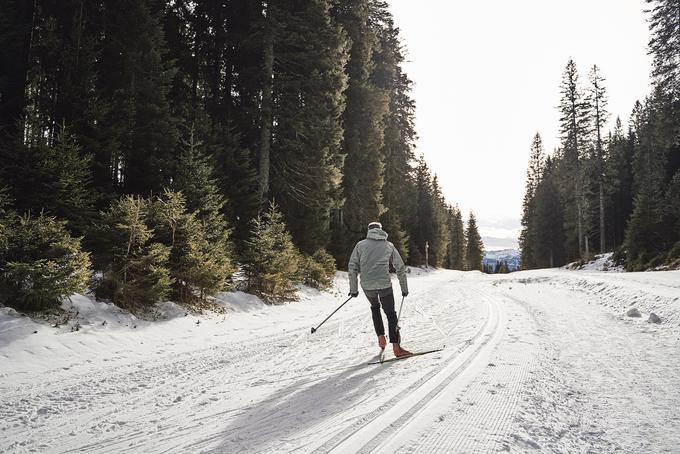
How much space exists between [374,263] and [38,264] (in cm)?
548

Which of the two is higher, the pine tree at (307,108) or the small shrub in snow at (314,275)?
the pine tree at (307,108)

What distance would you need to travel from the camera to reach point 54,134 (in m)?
10.5

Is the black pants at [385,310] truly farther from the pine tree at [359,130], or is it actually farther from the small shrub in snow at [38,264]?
the pine tree at [359,130]

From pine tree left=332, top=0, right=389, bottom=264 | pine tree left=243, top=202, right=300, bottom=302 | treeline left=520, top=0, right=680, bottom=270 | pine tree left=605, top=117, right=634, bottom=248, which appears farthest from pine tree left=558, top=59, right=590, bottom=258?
pine tree left=243, top=202, right=300, bottom=302

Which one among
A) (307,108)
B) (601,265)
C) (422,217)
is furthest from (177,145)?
(422,217)

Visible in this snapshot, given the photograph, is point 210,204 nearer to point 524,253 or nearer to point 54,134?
point 54,134

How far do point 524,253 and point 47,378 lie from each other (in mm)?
75870

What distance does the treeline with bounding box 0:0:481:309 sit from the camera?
783 centimetres

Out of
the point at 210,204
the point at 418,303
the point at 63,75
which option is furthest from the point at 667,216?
the point at 63,75

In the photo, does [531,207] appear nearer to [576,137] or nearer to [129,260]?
[576,137]

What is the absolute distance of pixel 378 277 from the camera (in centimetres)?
591

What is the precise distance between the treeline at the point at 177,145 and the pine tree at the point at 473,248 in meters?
65.7

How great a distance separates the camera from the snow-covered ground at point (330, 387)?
10.1 ft

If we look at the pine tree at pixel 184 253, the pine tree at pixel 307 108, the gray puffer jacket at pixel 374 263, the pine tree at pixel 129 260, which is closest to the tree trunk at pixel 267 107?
the pine tree at pixel 307 108
